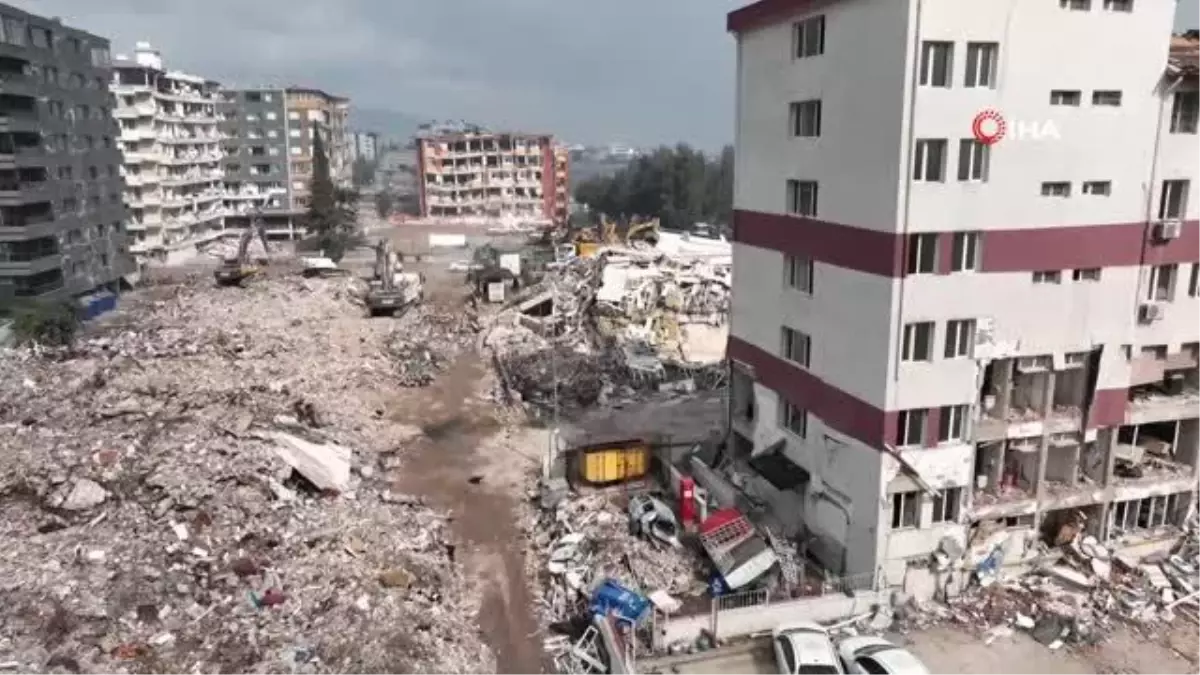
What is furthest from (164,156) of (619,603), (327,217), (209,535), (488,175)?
(619,603)

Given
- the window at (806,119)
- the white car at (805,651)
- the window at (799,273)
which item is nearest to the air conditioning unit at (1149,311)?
the window at (799,273)

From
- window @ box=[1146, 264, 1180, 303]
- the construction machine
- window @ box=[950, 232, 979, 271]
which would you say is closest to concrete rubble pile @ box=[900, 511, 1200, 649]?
window @ box=[1146, 264, 1180, 303]

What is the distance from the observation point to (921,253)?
66.1ft

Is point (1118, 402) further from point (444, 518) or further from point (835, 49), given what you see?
point (444, 518)

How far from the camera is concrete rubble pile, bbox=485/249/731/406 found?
4088 cm

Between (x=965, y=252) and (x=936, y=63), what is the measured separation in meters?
4.51

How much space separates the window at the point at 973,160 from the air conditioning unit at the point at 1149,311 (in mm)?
6505

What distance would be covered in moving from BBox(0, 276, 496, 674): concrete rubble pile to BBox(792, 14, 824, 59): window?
17231mm

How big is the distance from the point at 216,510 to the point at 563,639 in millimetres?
10150

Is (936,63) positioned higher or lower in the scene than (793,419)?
higher

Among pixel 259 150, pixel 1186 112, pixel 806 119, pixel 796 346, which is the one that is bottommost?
pixel 796 346

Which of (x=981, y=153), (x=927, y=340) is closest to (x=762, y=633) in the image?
(x=927, y=340)

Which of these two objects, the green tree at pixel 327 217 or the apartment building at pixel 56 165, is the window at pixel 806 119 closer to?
the apartment building at pixel 56 165

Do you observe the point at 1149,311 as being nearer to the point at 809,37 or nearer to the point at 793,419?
the point at 793,419
